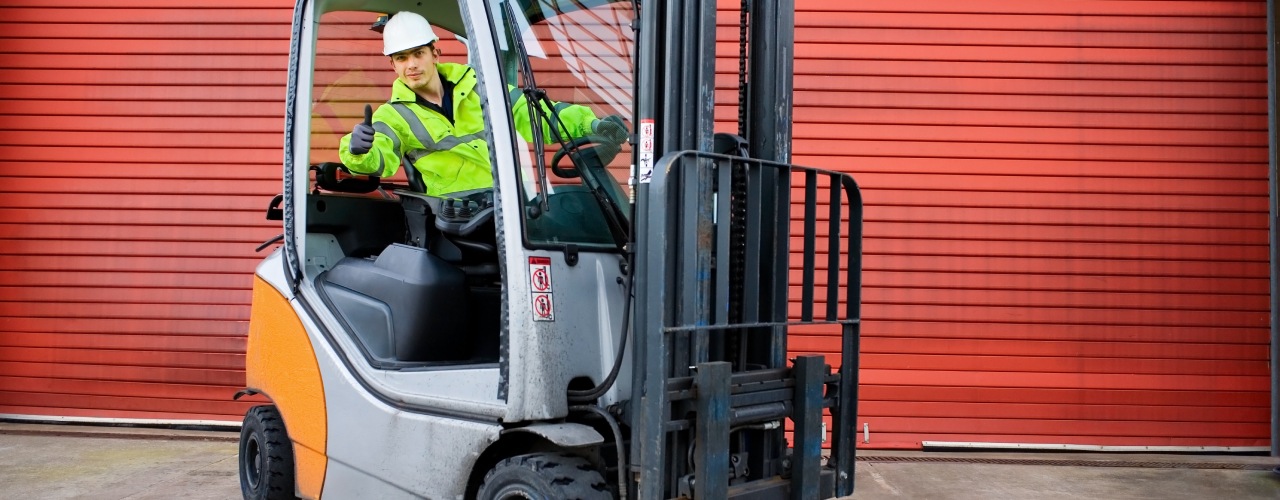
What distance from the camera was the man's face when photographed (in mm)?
4258

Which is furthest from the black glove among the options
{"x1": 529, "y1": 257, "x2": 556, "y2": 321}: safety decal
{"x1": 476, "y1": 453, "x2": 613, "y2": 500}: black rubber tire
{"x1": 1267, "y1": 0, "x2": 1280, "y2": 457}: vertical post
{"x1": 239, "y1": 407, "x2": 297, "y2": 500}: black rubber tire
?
{"x1": 1267, "y1": 0, "x2": 1280, "y2": 457}: vertical post

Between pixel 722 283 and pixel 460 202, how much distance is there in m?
1.04

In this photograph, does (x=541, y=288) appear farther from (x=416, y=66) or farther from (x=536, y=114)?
(x=416, y=66)

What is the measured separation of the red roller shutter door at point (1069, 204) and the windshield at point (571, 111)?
3.71 metres

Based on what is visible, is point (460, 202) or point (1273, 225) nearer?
point (460, 202)

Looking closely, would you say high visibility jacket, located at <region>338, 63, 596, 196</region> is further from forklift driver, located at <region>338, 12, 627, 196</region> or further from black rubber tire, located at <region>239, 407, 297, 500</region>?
black rubber tire, located at <region>239, 407, 297, 500</region>

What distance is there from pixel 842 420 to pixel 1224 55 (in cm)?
507

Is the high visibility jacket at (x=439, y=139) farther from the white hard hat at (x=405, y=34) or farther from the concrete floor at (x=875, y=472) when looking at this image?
the concrete floor at (x=875, y=472)

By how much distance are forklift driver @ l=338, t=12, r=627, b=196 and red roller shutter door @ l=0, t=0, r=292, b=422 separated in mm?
3954

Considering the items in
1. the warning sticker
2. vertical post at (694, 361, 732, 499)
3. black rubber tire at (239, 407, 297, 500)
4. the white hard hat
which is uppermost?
the white hard hat

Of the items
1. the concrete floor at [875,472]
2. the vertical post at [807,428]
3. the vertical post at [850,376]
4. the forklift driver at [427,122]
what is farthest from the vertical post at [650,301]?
the concrete floor at [875,472]

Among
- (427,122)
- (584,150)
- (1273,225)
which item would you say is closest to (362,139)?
(427,122)

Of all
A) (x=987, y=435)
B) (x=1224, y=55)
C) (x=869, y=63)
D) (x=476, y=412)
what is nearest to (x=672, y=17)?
(x=476, y=412)

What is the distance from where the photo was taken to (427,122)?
4191 mm
